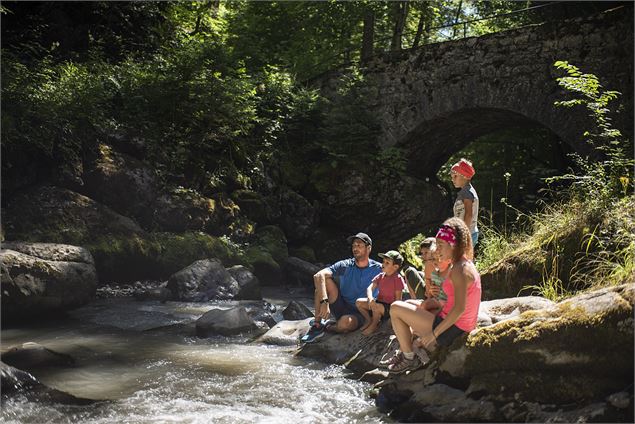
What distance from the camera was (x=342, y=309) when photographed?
7.38m

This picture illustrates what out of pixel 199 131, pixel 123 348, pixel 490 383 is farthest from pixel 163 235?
pixel 490 383

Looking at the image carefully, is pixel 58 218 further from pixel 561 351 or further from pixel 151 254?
pixel 561 351

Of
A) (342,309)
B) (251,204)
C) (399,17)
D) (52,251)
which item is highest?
(399,17)

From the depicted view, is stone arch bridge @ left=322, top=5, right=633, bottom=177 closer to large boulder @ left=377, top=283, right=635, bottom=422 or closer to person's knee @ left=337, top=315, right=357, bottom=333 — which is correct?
→ person's knee @ left=337, top=315, right=357, bottom=333

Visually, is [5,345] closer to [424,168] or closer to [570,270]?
[570,270]

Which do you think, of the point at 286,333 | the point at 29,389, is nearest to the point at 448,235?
the point at 286,333

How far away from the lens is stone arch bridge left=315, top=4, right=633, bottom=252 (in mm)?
13281

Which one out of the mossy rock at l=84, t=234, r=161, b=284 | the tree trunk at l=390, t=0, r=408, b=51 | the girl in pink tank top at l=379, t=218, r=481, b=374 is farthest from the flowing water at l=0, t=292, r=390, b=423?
the tree trunk at l=390, t=0, r=408, b=51

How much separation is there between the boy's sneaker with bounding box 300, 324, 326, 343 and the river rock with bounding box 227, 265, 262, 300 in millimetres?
4059

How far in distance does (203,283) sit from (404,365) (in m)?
6.26

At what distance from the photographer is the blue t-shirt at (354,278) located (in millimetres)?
7316

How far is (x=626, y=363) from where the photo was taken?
13.4ft

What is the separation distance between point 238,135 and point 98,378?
10.1 m

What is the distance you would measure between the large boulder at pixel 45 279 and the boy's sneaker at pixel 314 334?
4.05m
